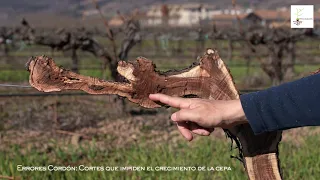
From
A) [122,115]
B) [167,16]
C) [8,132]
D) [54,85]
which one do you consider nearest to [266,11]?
[122,115]

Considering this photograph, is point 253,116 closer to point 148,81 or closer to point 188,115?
point 188,115

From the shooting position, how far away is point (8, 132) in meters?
7.25

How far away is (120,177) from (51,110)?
158 inches

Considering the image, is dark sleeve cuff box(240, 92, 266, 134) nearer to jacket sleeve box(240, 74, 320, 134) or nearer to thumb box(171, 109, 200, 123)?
jacket sleeve box(240, 74, 320, 134)

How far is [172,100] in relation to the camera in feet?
6.69

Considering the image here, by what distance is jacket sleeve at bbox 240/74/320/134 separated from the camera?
1823 millimetres

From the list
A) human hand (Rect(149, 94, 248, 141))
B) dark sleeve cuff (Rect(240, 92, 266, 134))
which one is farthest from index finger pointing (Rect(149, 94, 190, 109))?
dark sleeve cuff (Rect(240, 92, 266, 134))

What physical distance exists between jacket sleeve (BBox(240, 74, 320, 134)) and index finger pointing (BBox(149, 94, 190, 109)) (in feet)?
0.72

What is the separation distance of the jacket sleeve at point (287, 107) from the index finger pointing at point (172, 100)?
0.22m

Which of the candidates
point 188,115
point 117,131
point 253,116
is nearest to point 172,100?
point 188,115

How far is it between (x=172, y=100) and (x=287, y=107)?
0.40 meters

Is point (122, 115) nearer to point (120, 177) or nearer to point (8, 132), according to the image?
point (8, 132)

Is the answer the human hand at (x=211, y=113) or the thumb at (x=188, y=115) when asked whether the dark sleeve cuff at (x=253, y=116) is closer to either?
the human hand at (x=211, y=113)

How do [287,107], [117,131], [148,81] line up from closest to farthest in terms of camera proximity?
[287,107], [148,81], [117,131]
